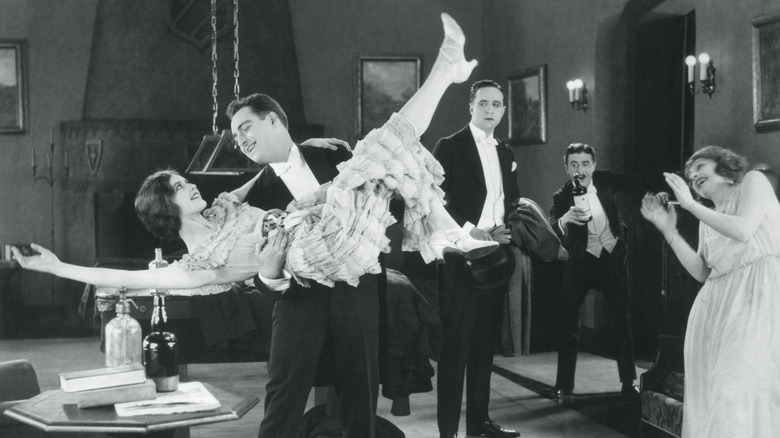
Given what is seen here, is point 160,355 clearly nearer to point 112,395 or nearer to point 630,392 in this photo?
point 112,395

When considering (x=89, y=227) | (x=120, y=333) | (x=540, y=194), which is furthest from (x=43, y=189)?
(x=120, y=333)

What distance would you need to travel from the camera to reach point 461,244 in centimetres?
265

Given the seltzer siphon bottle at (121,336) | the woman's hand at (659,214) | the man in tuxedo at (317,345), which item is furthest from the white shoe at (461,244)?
the woman's hand at (659,214)

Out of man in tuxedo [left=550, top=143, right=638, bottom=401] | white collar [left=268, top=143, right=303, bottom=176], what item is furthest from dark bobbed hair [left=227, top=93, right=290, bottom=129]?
man in tuxedo [left=550, top=143, right=638, bottom=401]

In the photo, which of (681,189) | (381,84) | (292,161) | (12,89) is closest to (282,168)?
(292,161)

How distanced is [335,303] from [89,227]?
23.8ft

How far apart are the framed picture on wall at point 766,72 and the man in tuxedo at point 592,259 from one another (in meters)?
1.15


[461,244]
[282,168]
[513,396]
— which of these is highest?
[282,168]

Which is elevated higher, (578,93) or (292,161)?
(578,93)

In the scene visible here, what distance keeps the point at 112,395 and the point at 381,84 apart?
8.16 meters

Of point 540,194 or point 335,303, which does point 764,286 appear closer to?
point 335,303

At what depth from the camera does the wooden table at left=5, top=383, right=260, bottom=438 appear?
100 inches

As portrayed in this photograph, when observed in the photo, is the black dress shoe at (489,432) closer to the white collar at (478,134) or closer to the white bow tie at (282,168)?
the white collar at (478,134)

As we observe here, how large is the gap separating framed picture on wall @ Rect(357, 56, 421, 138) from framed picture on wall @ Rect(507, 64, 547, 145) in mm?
1284
